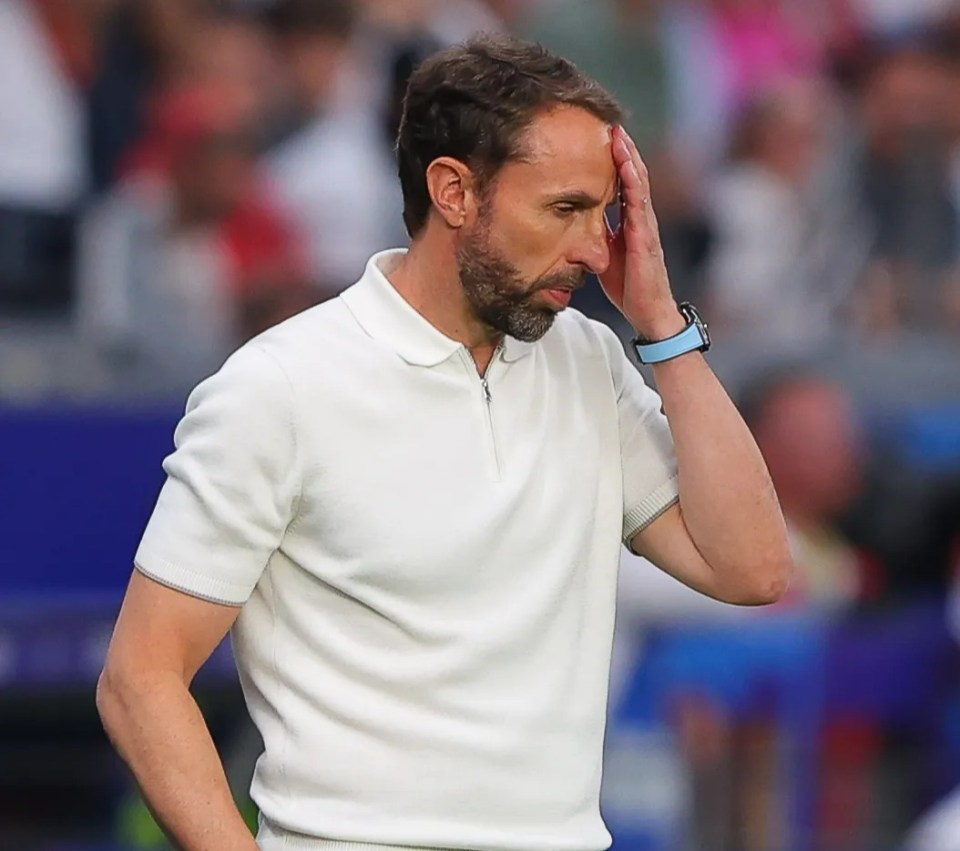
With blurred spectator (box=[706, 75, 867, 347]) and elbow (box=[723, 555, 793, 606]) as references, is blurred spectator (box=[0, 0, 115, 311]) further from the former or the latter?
elbow (box=[723, 555, 793, 606])

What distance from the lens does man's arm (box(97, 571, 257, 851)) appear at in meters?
2.83

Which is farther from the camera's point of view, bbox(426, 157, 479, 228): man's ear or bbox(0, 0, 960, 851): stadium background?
bbox(0, 0, 960, 851): stadium background

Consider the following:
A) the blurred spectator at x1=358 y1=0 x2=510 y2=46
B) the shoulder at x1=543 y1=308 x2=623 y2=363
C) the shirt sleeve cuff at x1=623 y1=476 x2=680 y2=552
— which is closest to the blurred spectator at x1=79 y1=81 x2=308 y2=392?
the blurred spectator at x1=358 y1=0 x2=510 y2=46

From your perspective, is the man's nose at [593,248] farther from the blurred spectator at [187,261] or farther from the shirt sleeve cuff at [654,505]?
the blurred spectator at [187,261]

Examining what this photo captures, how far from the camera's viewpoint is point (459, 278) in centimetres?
310

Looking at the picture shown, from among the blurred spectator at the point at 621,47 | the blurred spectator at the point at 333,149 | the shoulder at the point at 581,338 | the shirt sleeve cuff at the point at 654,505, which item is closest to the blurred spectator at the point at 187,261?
the blurred spectator at the point at 333,149

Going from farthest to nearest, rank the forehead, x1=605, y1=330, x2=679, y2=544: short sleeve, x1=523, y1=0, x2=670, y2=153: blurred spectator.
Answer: x1=523, y1=0, x2=670, y2=153: blurred spectator, x1=605, y1=330, x2=679, y2=544: short sleeve, the forehead

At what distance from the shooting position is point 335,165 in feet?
22.7

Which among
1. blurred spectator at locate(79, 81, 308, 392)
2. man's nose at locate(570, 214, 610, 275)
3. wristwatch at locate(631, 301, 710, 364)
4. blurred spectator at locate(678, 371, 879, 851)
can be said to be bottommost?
blurred spectator at locate(678, 371, 879, 851)

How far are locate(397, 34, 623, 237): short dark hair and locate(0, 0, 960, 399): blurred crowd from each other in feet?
9.35

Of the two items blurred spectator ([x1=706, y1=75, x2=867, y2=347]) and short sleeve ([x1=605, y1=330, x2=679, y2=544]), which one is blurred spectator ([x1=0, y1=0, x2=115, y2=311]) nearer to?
blurred spectator ([x1=706, y1=75, x2=867, y2=347])

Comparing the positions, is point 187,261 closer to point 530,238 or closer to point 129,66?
point 129,66

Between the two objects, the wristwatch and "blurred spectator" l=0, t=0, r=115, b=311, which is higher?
the wristwatch

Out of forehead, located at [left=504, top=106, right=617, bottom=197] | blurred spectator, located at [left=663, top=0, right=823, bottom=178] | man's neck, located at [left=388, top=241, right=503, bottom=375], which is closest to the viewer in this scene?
forehead, located at [left=504, top=106, right=617, bottom=197]
